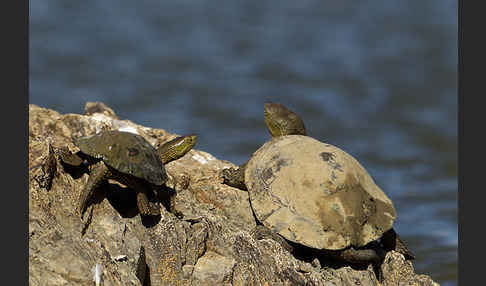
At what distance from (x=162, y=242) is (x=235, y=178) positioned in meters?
0.99

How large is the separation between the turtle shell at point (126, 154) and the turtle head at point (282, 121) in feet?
5.25

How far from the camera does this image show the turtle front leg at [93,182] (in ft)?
16.1

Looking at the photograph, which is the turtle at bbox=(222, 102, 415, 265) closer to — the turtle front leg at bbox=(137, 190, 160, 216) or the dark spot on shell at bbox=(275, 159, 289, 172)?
the dark spot on shell at bbox=(275, 159, 289, 172)

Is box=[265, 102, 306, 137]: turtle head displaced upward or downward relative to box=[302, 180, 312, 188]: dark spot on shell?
upward

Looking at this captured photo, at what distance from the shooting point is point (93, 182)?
193 inches

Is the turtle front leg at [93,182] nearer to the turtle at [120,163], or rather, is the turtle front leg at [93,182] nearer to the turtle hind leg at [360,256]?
the turtle at [120,163]

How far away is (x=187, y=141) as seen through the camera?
566cm

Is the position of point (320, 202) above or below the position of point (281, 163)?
below

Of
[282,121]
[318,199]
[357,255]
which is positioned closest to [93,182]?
[318,199]

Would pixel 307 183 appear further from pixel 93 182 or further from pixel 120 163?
pixel 93 182

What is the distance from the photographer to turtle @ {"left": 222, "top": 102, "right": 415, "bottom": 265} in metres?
5.37

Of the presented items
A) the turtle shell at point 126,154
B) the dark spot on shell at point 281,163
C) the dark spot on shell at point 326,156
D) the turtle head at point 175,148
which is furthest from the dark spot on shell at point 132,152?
the dark spot on shell at point 326,156

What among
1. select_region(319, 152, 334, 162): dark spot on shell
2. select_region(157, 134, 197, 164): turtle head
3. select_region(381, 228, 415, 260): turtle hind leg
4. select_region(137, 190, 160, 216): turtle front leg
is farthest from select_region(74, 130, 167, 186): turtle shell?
select_region(381, 228, 415, 260): turtle hind leg

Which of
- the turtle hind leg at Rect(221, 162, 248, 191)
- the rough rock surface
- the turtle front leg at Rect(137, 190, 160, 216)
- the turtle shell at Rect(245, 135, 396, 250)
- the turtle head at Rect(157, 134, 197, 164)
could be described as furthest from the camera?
the turtle hind leg at Rect(221, 162, 248, 191)
